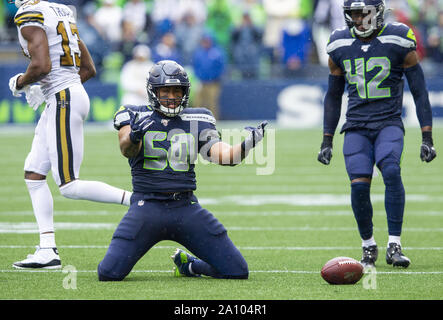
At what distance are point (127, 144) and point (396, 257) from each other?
1.83m

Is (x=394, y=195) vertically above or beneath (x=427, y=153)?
beneath

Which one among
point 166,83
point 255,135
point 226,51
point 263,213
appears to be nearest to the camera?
point 255,135

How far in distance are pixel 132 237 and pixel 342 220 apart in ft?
11.1

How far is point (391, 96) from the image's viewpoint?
20.7 ft

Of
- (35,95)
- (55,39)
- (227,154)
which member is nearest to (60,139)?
(35,95)

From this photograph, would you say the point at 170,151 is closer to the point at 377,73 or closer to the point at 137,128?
the point at 137,128

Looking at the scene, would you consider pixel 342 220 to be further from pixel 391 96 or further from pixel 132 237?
pixel 132 237

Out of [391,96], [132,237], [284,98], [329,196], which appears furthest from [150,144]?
[284,98]

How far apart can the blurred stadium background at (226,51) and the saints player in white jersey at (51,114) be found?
12.8 m

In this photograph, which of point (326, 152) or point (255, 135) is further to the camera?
point (326, 152)

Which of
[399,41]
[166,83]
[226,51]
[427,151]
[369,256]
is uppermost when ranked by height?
[399,41]

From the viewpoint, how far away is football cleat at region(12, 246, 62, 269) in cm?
604

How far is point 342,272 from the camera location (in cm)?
539
